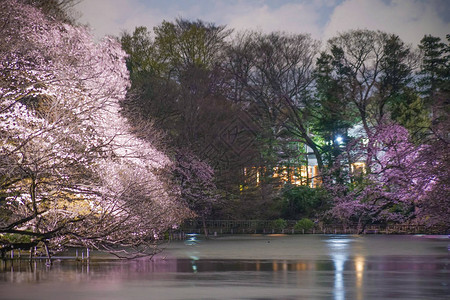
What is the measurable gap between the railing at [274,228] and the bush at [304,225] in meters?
Answer: 0.19

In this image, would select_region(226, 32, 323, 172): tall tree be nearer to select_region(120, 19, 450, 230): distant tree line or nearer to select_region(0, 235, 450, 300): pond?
select_region(120, 19, 450, 230): distant tree line

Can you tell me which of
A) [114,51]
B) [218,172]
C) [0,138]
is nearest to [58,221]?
[0,138]

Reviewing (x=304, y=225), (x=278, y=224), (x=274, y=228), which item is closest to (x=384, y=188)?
(x=304, y=225)

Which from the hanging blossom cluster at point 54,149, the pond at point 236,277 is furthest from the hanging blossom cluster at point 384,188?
the hanging blossom cluster at point 54,149

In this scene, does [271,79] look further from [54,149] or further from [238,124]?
[54,149]

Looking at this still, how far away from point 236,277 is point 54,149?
25.1 feet

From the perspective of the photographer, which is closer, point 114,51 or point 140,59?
point 114,51

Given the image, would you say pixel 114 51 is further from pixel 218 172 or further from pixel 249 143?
pixel 249 143

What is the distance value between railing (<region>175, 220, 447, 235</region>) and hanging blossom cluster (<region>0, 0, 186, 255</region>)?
29.1 meters

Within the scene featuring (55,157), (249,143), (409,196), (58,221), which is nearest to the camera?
(55,157)

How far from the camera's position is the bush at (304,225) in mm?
61719

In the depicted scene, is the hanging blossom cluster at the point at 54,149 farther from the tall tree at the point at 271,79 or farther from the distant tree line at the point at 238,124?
the tall tree at the point at 271,79

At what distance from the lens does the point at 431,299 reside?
16.3 metres

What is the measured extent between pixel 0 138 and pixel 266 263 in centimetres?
1064
